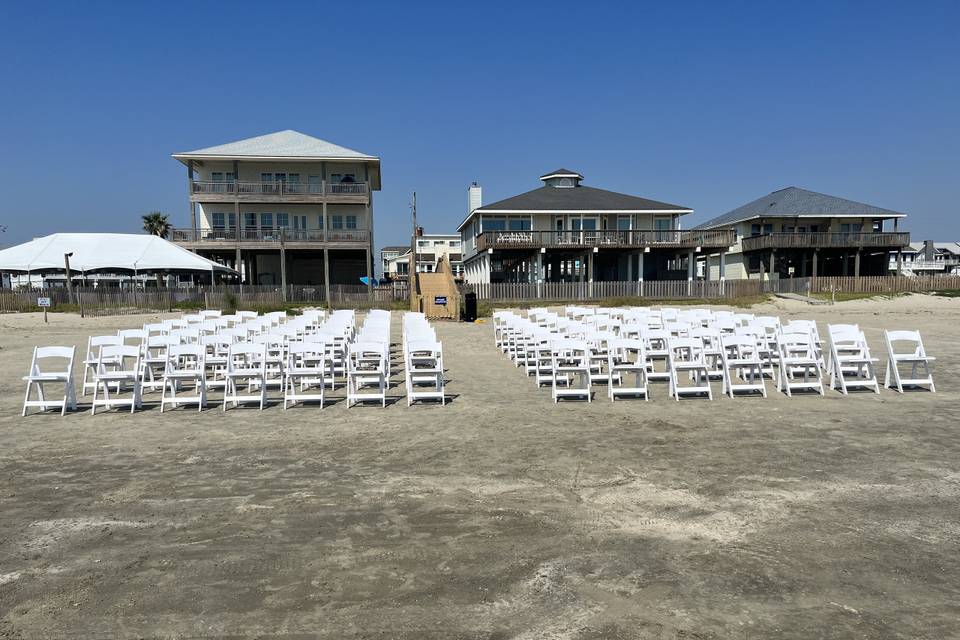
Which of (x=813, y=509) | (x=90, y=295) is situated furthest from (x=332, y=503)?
(x=90, y=295)

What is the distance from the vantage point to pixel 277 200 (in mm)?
38531

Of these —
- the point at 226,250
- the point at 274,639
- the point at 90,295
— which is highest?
the point at 226,250

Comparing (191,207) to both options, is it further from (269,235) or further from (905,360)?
(905,360)

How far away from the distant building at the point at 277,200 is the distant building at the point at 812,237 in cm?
2499

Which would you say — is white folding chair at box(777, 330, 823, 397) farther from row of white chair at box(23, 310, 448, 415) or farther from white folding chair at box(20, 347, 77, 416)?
white folding chair at box(20, 347, 77, 416)

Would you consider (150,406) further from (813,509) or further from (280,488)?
(813,509)

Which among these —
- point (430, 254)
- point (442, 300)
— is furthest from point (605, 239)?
point (430, 254)

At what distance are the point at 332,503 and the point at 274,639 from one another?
2.01 meters

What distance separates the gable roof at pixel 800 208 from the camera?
45688 mm

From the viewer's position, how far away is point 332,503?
210 inches

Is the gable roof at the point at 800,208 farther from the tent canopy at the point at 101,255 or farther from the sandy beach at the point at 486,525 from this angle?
the sandy beach at the point at 486,525

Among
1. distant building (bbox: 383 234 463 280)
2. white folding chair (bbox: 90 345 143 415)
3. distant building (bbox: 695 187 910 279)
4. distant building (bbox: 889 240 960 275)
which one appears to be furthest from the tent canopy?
distant building (bbox: 889 240 960 275)

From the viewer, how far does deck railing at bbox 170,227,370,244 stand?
3781 cm

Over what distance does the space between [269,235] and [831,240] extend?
37238mm
